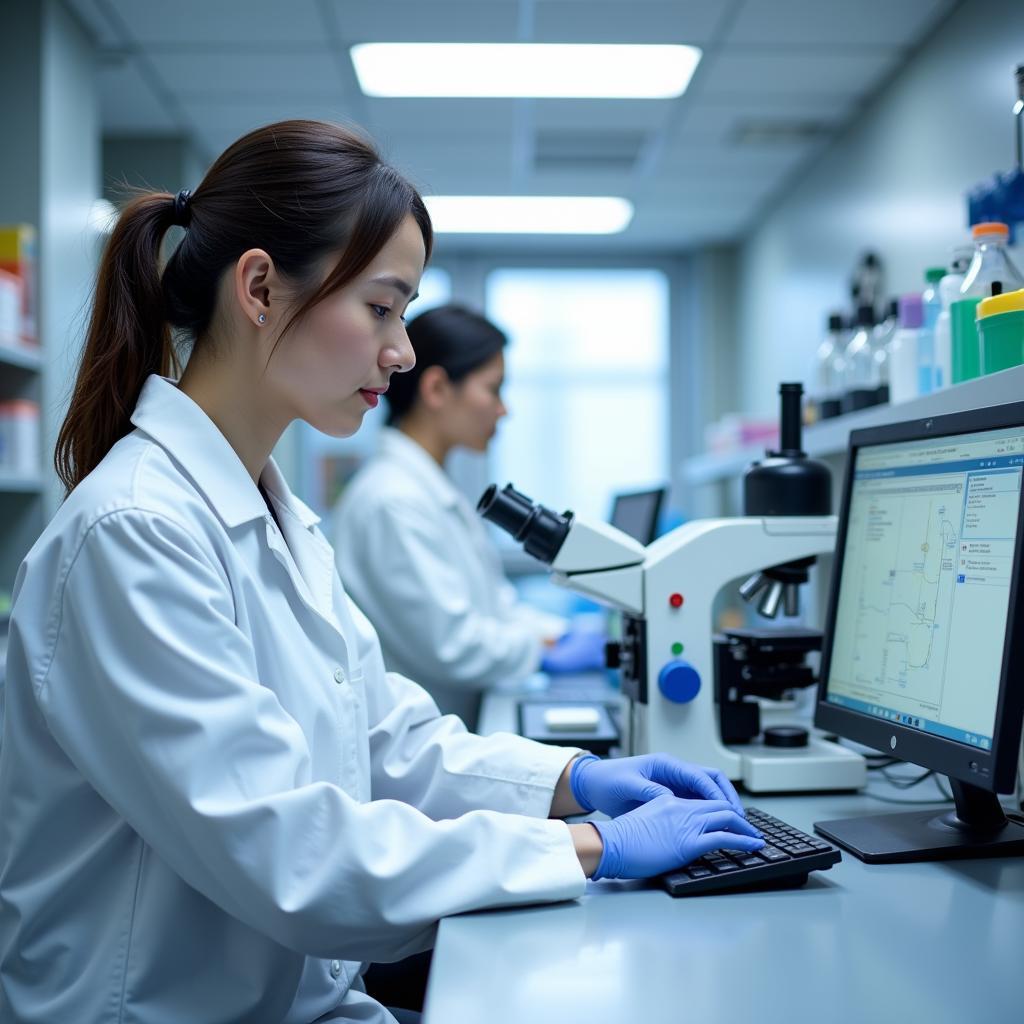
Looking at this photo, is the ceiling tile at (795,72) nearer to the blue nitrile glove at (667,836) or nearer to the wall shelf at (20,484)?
the wall shelf at (20,484)

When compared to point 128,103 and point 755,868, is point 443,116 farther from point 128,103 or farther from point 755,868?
point 755,868

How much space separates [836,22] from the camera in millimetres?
2693

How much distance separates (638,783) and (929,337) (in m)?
0.80

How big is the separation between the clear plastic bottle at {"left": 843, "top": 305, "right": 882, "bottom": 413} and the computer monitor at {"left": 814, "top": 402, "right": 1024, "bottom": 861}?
59 centimetres

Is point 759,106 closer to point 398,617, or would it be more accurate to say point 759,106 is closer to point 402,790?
point 398,617

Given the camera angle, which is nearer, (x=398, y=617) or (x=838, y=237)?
(x=398, y=617)

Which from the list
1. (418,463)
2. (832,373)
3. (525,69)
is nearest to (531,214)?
(525,69)

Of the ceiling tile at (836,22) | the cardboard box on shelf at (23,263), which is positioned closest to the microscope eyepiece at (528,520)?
the cardboard box on shelf at (23,263)

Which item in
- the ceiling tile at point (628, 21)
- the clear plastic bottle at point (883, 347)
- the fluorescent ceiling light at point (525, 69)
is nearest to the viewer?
the clear plastic bottle at point (883, 347)

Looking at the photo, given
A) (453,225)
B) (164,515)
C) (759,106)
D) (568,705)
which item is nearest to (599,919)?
(164,515)

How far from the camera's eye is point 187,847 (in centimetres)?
77

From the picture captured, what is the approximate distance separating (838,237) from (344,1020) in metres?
3.20

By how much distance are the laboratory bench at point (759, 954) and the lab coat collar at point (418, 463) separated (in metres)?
1.53

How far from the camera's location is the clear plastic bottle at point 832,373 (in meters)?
1.89
